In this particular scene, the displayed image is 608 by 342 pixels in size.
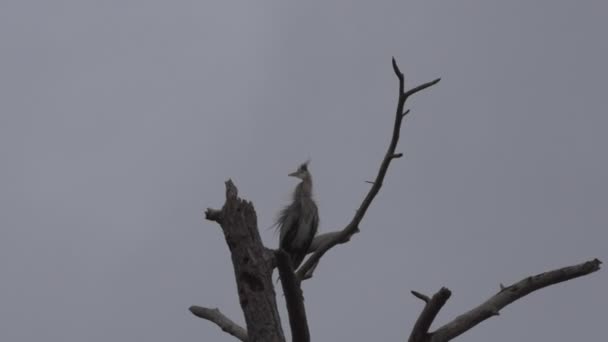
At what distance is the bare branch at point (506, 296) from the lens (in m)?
6.02

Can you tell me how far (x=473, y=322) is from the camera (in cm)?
614

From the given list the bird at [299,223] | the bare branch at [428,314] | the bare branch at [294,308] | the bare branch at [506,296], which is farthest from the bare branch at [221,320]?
the bird at [299,223]

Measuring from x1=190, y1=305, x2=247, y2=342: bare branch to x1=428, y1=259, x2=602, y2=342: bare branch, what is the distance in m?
1.81

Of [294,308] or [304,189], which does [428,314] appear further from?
[304,189]

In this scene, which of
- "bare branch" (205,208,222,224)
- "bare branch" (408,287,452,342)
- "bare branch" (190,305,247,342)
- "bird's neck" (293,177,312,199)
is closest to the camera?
"bare branch" (408,287,452,342)

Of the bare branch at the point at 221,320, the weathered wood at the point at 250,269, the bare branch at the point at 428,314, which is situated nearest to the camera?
the bare branch at the point at 428,314

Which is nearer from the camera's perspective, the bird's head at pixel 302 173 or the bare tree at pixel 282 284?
the bare tree at pixel 282 284

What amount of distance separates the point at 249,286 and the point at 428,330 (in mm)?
1375

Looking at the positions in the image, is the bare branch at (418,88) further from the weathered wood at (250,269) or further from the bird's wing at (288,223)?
the bird's wing at (288,223)

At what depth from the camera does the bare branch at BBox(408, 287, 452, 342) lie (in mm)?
5539

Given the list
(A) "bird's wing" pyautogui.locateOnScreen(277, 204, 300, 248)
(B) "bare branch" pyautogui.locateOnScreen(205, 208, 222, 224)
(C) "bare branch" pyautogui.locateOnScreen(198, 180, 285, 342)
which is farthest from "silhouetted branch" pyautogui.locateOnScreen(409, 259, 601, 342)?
(A) "bird's wing" pyautogui.locateOnScreen(277, 204, 300, 248)

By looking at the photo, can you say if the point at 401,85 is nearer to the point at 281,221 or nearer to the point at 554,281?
the point at 554,281

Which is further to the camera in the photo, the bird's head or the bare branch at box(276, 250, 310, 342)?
the bird's head

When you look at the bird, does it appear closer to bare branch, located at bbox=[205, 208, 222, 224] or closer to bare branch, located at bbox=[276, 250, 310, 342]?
bare branch, located at bbox=[205, 208, 222, 224]
